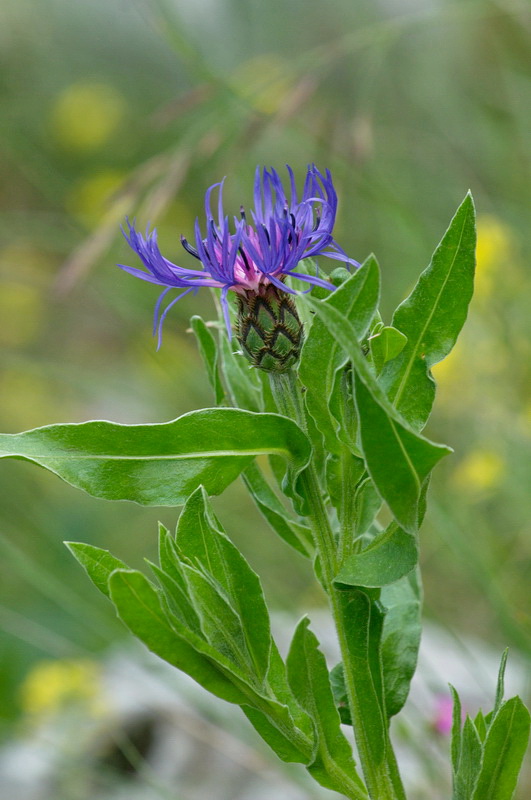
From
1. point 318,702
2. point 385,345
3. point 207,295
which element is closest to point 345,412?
point 385,345

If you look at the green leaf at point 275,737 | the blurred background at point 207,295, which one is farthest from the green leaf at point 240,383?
the blurred background at point 207,295

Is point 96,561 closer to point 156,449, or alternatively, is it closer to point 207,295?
point 156,449

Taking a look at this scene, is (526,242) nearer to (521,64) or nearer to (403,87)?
(521,64)

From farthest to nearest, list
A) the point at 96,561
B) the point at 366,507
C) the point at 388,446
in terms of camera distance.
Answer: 1. the point at 366,507
2. the point at 96,561
3. the point at 388,446

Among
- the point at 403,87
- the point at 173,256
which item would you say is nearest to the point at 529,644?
the point at 173,256

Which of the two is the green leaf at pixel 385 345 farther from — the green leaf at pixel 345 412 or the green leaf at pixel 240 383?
the green leaf at pixel 240 383

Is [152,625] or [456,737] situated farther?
[456,737]
